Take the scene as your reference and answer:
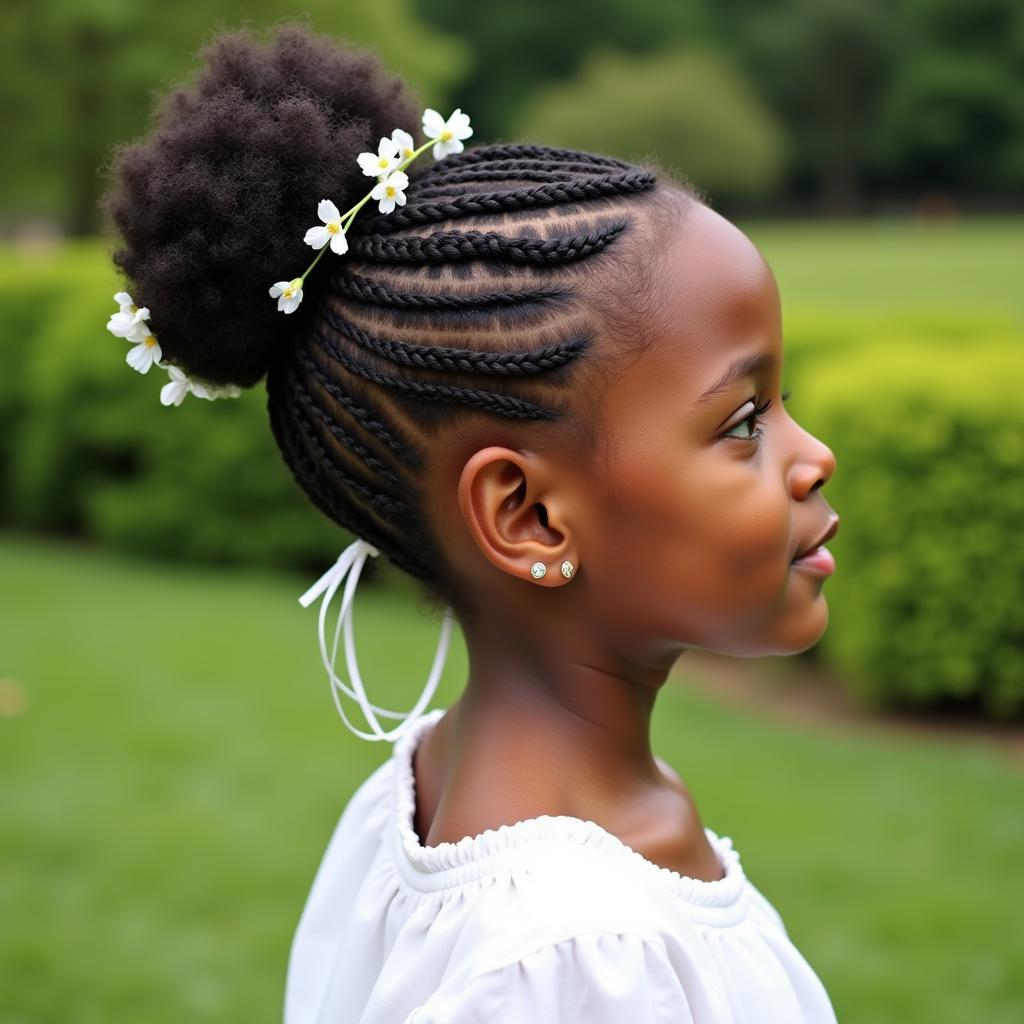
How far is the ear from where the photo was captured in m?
1.63

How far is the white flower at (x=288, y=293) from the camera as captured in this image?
5.66ft

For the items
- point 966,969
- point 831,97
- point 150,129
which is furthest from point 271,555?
point 831,97

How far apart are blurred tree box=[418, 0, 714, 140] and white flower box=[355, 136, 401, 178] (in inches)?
2191

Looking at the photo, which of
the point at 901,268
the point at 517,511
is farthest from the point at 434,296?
the point at 901,268

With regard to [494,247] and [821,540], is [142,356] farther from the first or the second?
[821,540]

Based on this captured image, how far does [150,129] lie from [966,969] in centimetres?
339

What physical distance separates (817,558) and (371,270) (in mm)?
682

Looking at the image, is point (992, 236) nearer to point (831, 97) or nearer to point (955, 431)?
point (831, 97)

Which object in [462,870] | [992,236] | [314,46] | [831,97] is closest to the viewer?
[462,870]

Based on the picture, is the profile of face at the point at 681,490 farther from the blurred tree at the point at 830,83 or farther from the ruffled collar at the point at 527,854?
the blurred tree at the point at 830,83

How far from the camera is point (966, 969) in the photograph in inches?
158

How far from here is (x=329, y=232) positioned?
1.71 metres

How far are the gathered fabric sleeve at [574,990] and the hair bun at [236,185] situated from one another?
0.90m

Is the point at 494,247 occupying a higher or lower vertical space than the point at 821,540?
higher
